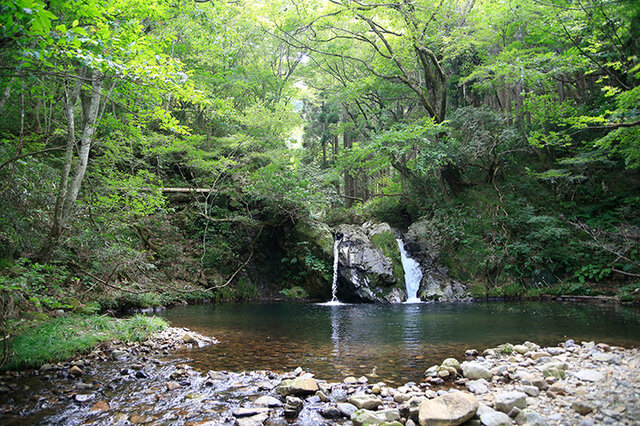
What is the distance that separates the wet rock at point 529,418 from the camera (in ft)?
9.55

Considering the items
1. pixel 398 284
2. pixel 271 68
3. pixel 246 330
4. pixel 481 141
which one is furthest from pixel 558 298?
pixel 271 68

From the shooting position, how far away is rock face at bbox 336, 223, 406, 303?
13.4 metres

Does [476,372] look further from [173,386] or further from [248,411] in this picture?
[173,386]

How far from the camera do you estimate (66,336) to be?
5207 mm

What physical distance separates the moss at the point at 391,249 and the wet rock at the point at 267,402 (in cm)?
1086

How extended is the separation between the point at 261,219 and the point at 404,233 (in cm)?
691

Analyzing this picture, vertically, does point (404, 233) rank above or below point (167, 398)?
above

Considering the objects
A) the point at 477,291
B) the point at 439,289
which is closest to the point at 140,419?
the point at 439,289

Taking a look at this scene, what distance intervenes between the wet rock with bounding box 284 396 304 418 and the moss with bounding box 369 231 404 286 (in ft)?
35.6

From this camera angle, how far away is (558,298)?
11.7m

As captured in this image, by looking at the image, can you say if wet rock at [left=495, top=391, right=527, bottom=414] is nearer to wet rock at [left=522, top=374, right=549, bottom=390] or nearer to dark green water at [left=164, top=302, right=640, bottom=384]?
wet rock at [left=522, top=374, right=549, bottom=390]

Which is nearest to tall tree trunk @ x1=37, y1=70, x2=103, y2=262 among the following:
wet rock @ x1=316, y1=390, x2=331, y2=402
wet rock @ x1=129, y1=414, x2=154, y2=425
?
wet rock @ x1=129, y1=414, x2=154, y2=425

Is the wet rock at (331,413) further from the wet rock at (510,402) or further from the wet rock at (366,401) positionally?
the wet rock at (510,402)

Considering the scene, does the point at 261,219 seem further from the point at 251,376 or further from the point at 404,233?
the point at 251,376
